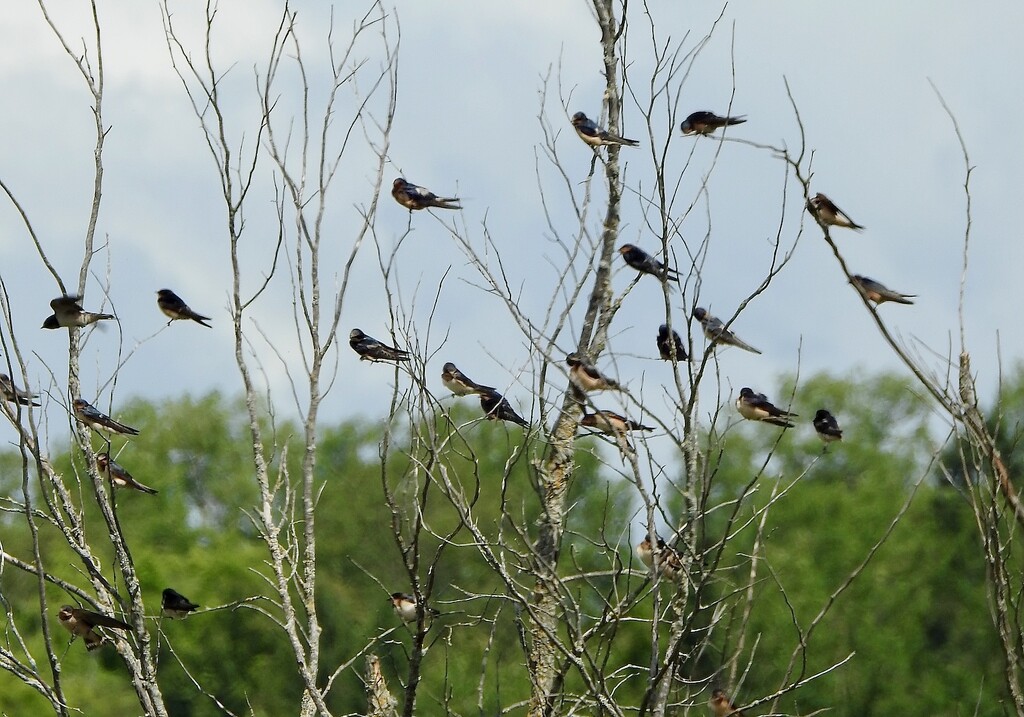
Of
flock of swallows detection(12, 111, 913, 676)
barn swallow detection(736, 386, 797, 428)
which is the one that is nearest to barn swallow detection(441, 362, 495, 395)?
flock of swallows detection(12, 111, 913, 676)

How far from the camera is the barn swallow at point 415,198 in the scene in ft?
37.1

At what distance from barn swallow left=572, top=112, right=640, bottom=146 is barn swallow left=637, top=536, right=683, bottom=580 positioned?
2468 mm

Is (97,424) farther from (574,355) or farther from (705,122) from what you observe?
(705,122)

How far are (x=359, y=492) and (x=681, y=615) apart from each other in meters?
32.4

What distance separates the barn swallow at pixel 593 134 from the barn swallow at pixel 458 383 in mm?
1885

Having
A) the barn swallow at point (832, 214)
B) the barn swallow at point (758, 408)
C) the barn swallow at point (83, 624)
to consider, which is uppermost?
the barn swallow at point (832, 214)

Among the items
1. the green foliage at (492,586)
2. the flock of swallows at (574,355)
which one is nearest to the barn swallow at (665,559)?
the flock of swallows at (574,355)

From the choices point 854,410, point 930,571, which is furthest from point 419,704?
point 854,410

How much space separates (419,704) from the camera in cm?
2859

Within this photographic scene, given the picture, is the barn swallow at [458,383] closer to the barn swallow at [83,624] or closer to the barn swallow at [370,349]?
the barn swallow at [370,349]

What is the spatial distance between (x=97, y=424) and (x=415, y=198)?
131 inches

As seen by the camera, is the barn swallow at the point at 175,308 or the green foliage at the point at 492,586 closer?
the barn swallow at the point at 175,308

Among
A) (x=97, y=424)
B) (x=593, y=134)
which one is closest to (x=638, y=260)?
(x=593, y=134)

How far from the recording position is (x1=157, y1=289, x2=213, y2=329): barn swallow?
1155 cm
